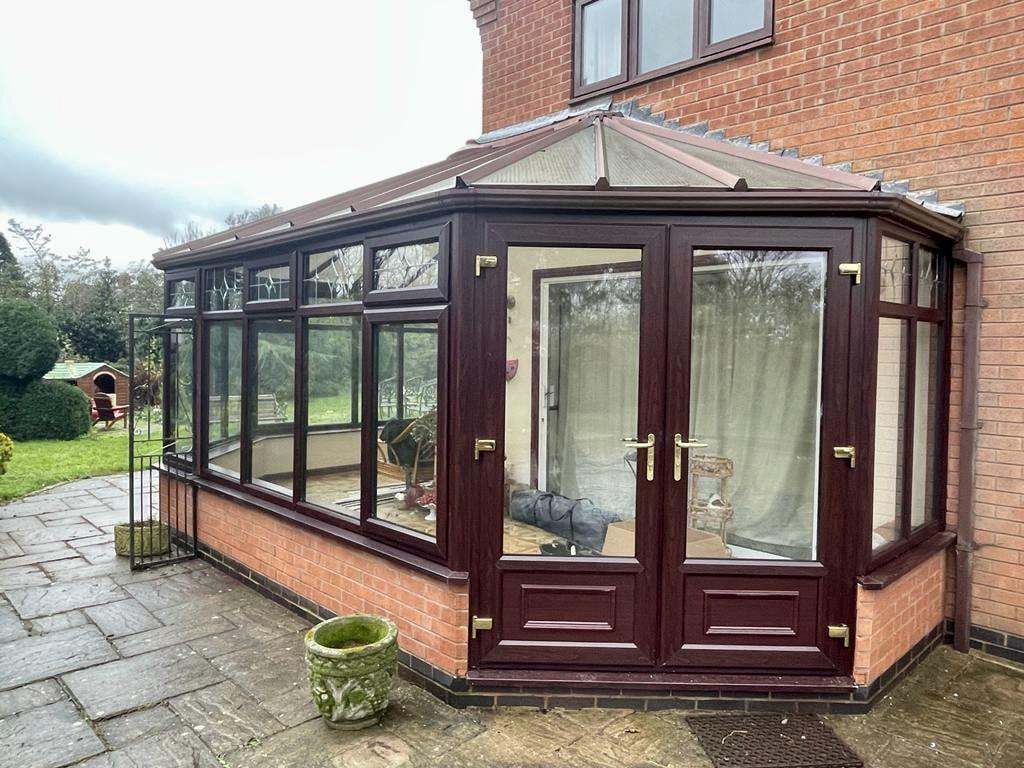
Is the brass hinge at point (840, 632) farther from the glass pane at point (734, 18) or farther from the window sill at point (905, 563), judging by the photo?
the glass pane at point (734, 18)

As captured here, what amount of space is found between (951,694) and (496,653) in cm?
228

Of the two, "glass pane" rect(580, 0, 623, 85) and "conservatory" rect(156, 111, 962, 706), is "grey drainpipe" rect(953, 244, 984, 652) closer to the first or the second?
"conservatory" rect(156, 111, 962, 706)

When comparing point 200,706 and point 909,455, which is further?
point 909,455

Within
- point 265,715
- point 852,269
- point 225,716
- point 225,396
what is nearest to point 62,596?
point 225,396

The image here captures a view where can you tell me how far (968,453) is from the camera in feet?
12.1

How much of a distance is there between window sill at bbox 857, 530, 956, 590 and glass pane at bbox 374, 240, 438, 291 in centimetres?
248

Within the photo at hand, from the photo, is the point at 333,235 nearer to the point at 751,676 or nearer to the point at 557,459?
the point at 557,459

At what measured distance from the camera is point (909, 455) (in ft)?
11.8

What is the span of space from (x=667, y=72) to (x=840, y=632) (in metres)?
3.92

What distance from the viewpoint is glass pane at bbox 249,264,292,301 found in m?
4.37

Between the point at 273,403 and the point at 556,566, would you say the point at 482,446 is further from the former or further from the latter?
the point at 273,403

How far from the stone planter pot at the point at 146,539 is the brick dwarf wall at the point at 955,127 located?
5.44 meters

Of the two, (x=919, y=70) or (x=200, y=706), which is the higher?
(x=919, y=70)

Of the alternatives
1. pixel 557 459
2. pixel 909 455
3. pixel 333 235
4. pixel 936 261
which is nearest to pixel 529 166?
pixel 333 235
